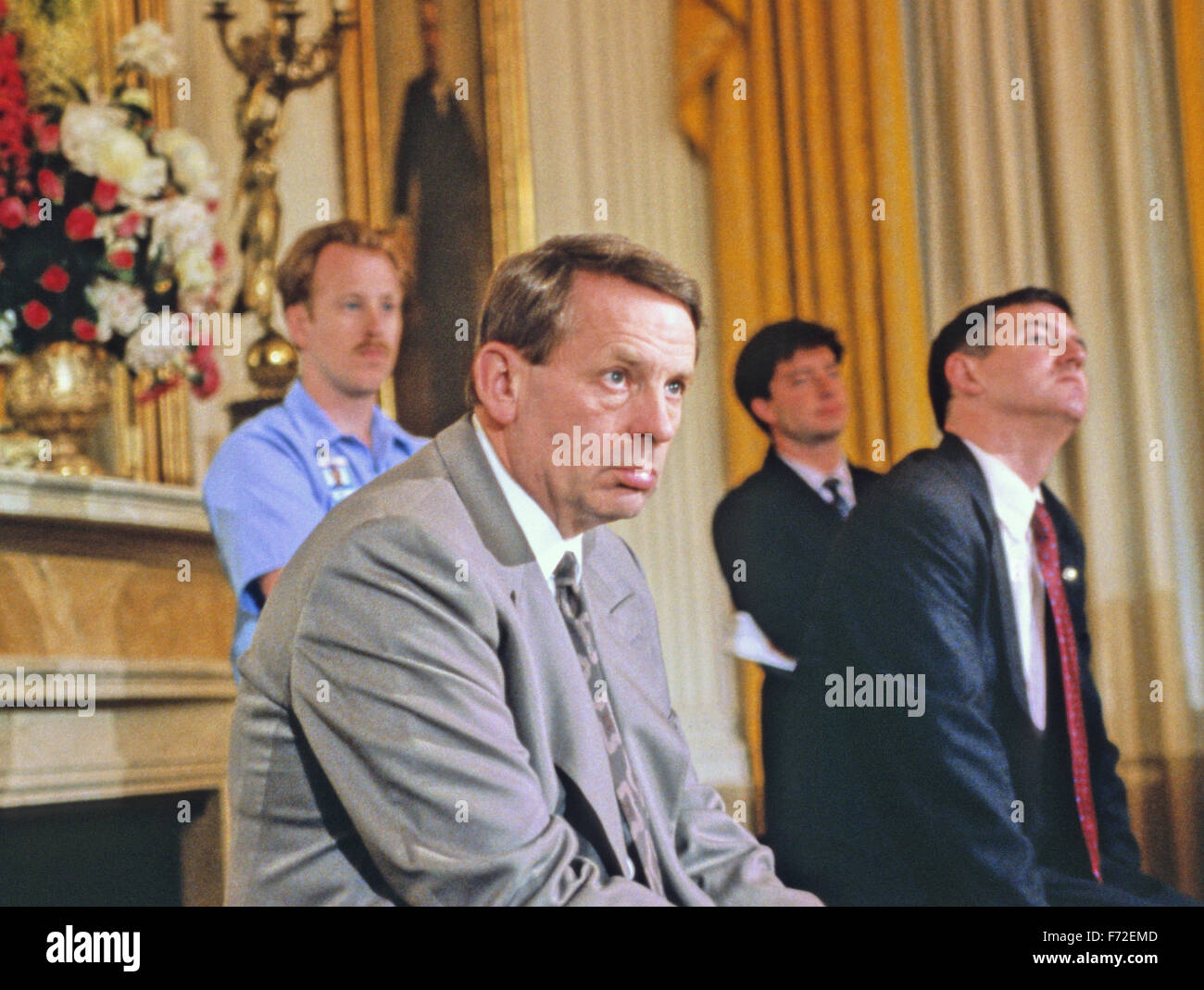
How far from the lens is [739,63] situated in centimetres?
414

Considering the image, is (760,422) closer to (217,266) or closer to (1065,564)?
(1065,564)

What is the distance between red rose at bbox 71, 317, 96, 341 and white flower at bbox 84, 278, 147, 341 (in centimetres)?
1

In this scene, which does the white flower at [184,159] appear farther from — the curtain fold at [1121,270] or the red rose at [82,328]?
the curtain fold at [1121,270]

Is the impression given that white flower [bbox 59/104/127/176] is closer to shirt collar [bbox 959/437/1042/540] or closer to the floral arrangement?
the floral arrangement

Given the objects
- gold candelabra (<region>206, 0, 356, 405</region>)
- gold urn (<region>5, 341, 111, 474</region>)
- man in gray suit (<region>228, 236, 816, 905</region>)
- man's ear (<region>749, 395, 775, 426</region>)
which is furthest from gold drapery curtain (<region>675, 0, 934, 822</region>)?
man in gray suit (<region>228, 236, 816, 905</region>)

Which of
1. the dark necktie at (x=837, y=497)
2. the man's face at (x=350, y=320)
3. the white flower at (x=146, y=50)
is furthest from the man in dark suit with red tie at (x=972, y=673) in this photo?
the white flower at (x=146, y=50)

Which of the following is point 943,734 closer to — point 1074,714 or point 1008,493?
point 1074,714

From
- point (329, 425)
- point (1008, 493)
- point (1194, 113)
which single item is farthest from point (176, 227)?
point (1194, 113)

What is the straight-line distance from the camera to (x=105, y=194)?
295cm

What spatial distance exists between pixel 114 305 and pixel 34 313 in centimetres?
16

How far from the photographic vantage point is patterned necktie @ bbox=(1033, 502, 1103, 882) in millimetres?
2629

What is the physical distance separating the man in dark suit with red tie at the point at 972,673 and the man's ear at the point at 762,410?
598mm

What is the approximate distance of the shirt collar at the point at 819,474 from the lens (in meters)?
3.31

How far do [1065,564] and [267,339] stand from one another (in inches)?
75.0
